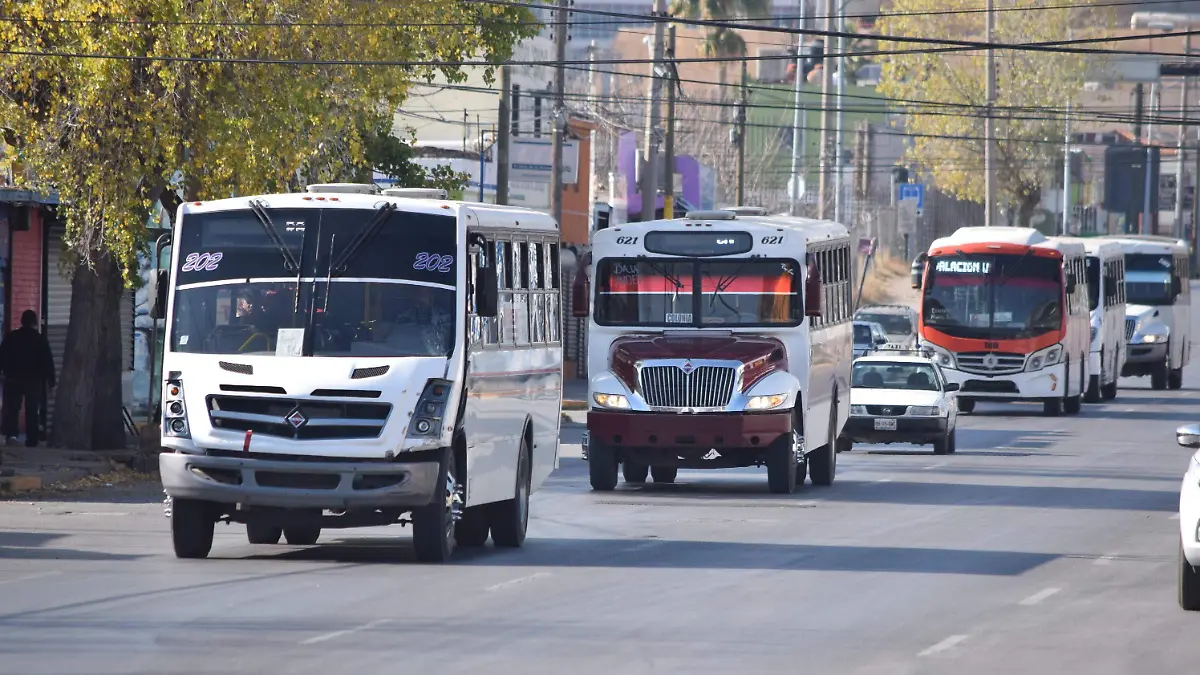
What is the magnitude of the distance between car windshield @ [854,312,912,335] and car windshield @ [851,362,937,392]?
25783 millimetres

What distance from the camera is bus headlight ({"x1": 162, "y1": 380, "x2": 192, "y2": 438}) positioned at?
15.5m

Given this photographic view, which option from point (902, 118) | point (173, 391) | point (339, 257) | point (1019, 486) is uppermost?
point (902, 118)

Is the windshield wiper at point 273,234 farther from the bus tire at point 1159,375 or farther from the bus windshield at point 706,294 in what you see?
the bus tire at point 1159,375

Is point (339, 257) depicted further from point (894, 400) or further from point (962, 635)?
point (894, 400)

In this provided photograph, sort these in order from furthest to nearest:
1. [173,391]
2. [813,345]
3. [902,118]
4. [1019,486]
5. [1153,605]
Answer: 1. [902,118]
2. [1019,486]
3. [813,345]
4. [173,391]
5. [1153,605]

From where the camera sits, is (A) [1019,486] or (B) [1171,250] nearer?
(A) [1019,486]

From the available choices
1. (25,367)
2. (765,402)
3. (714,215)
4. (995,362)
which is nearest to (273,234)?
(765,402)

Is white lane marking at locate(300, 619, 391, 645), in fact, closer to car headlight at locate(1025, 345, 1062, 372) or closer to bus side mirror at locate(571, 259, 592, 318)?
bus side mirror at locate(571, 259, 592, 318)

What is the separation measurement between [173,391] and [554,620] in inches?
159

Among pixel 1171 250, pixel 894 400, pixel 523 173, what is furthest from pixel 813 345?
pixel 1171 250

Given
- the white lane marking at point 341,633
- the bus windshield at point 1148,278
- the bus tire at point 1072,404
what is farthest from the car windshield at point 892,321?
the white lane marking at point 341,633

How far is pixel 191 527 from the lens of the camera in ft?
52.7

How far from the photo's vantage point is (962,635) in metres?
12.8

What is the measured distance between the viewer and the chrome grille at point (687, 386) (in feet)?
76.4
